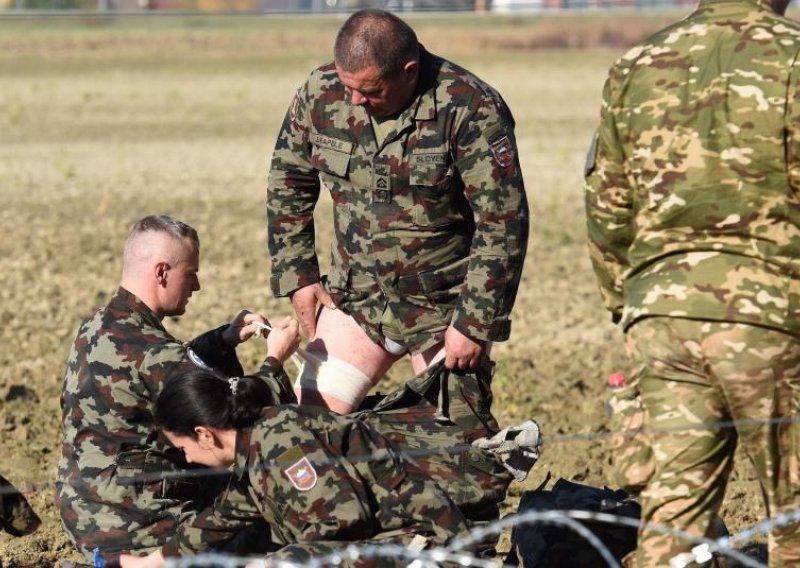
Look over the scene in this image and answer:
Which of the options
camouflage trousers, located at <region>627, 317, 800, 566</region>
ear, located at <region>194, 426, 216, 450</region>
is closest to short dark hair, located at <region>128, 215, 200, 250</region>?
ear, located at <region>194, 426, 216, 450</region>

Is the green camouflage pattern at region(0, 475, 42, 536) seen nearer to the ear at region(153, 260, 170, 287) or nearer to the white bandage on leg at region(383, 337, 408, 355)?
the ear at region(153, 260, 170, 287)

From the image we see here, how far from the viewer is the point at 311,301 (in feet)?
23.3

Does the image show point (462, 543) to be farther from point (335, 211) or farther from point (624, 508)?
point (335, 211)

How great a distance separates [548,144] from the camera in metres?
23.6

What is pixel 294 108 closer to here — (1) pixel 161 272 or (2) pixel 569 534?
(1) pixel 161 272

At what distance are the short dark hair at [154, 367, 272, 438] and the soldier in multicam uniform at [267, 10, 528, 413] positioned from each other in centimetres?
102

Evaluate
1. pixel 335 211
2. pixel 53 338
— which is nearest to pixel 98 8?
pixel 53 338

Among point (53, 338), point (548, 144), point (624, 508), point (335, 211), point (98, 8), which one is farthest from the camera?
point (98, 8)

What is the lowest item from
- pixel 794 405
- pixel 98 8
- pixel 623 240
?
pixel 98 8

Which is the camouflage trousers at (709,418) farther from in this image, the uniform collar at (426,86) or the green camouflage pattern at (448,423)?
the uniform collar at (426,86)

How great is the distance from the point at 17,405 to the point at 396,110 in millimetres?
4022

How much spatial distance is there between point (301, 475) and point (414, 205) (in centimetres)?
151

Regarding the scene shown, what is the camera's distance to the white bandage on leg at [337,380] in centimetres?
686

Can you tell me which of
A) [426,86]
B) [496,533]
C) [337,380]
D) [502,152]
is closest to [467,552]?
[496,533]
